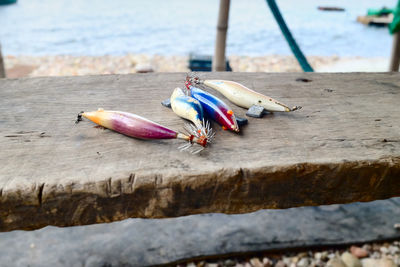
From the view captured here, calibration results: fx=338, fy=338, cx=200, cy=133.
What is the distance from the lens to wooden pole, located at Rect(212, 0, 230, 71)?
1623 mm

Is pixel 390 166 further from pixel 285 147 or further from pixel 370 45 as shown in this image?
pixel 370 45

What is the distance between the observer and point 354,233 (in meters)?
1.17

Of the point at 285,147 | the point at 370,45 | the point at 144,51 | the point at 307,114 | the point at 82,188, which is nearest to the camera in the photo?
the point at 82,188

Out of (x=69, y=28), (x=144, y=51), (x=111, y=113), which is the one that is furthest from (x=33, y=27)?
(x=111, y=113)

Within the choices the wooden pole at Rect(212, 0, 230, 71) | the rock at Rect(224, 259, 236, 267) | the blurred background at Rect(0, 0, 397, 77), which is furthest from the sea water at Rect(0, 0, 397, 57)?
the rock at Rect(224, 259, 236, 267)

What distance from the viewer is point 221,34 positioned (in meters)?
1.72

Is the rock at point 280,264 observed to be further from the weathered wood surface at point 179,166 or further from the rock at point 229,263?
the weathered wood surface at point 179,166

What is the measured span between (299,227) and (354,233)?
186 mm

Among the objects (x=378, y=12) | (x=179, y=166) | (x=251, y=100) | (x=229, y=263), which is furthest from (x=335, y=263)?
(x=378, y=12)

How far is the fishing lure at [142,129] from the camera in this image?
62 centimetres

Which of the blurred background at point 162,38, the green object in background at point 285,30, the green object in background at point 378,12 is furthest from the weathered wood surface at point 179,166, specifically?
the green object in background at point 378,12

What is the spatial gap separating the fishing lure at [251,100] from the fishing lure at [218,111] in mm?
87

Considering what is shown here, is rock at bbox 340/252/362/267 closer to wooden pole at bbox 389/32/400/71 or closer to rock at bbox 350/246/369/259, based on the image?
rock at bbox 350/246/369/259

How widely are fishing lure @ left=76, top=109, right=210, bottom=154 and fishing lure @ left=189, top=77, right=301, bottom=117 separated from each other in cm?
17
